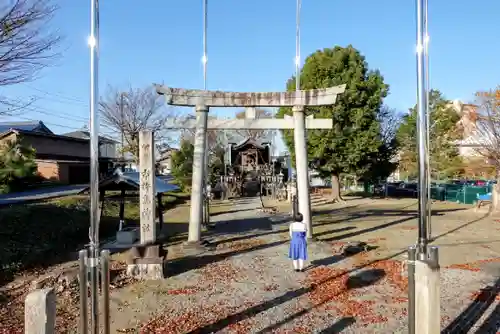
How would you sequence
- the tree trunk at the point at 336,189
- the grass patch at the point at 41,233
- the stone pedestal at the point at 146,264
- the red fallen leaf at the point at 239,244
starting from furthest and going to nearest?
1. the tree trunk at the point at 336,189
2. the red fallen leaf at the point at 239,244
3. the grass patch at the point at 41,233
4. the stone pedestal at the point at 146,264

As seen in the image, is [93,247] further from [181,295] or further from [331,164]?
[331,164]

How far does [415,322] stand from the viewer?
4613 millimetres

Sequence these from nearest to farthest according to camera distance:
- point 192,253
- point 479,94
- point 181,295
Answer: point 181,295 → point 192,253 → point 479,94

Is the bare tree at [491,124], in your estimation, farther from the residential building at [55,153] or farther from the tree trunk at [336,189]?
the residential building at [55,153]

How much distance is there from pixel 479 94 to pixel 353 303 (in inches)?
892

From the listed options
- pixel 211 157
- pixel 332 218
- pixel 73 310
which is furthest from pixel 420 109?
pixel 211 157

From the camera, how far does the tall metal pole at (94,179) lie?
436 cm

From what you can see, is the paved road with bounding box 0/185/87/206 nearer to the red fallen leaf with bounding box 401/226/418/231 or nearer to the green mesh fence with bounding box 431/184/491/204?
the red fallen leaf with bounding box 401/226/418/231

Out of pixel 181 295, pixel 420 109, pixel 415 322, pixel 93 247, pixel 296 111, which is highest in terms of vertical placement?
pixel 296 111

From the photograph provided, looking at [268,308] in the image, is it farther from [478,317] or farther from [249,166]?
[249,166]

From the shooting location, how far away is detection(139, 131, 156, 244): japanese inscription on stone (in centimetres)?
997

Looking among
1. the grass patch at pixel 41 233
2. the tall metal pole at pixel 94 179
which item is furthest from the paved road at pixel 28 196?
the tall metal pole at pixel 94 179

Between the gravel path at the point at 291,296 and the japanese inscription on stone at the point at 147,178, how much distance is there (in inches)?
55.4

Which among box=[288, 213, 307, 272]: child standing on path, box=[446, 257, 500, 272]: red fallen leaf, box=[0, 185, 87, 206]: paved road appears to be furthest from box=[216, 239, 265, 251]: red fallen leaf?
box=[0, 185, 87, 206]: paved road
